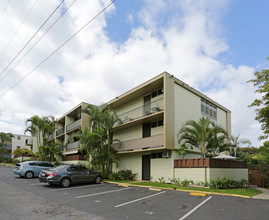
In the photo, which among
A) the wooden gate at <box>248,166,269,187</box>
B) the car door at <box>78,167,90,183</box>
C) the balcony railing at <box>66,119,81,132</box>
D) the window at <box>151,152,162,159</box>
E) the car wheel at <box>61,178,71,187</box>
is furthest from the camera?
the balcony railing at <box>66,119,81,132</box>

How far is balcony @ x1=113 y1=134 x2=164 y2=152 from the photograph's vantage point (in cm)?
1648

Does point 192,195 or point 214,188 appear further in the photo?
point 214,188

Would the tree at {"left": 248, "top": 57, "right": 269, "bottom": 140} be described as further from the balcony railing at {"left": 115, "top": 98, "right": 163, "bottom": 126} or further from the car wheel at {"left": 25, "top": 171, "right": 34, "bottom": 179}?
the car wheel at {"left": 25, "top": 171, "right": 34, "bottom": 179}

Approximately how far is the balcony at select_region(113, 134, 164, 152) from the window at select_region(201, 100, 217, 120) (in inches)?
274

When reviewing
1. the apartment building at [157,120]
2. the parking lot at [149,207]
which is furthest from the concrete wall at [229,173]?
the parking lot at [149,207]

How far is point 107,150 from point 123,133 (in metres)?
3.41

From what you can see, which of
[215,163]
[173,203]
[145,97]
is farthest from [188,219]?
[145,97]

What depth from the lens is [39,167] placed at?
63.4 feet

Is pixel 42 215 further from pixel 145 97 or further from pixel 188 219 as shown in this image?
pixel 145 97

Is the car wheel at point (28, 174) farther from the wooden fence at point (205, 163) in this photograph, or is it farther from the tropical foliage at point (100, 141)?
the wooden fence at point (205, 163)

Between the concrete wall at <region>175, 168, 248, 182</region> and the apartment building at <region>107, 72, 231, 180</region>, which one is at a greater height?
the apartment building at <region>107, 72, 231, 180</region>

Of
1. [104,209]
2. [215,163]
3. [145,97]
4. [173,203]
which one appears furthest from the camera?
[145,97]

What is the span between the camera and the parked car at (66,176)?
44.7ft

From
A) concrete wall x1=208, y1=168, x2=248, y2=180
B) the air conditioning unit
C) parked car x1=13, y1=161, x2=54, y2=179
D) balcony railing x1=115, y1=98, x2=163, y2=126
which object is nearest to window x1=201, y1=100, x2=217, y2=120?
balcony railing x1=115, y1=98, x2=163, y2=126
